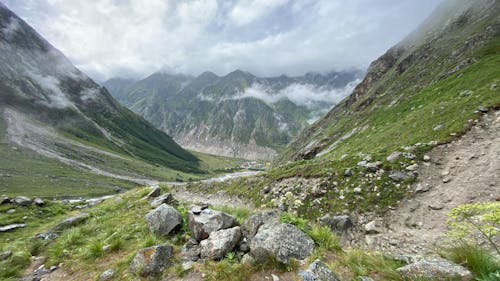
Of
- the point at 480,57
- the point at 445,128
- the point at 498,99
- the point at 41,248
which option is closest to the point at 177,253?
the point at 41,248

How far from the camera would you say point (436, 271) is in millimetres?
4484

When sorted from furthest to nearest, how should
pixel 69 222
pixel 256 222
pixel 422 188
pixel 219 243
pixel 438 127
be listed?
pixel 438 127 → pixel 422 188 → pixel 69 222 → pixel 256 222 → pixel 219 243

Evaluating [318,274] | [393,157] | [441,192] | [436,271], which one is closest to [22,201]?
[318,274]

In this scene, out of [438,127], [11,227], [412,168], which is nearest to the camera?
[11,227]

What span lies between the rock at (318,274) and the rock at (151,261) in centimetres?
396

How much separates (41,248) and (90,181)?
529 feet

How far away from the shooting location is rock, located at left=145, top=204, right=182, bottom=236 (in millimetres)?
8867

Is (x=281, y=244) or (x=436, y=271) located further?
(x=281, y=244)

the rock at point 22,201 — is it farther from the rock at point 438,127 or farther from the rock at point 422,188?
the rock at point 438,127

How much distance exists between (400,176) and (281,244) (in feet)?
43.8

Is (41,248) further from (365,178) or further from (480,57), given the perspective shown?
(480,57)

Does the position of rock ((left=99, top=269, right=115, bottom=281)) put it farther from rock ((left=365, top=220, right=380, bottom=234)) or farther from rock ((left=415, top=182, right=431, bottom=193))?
rock ((left=415, top=182, right=431, bottom=193))

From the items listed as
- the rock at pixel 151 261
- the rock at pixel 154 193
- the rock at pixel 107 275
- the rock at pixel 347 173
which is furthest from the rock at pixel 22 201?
the rock at pixel 347 173

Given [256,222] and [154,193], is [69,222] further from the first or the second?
[256,222]
